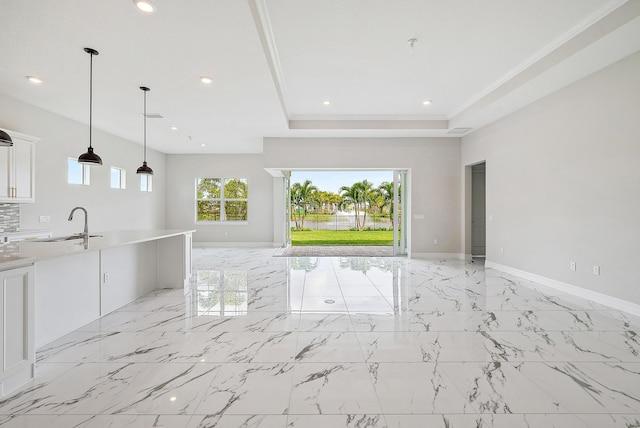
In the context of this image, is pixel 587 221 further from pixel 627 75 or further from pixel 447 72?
pixel 447 72

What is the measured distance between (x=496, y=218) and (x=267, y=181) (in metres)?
6.63

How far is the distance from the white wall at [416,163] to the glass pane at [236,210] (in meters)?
3.06

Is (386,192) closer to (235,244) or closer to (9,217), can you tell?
(235,244)

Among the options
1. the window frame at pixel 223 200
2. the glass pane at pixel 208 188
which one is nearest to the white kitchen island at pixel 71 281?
the window frame at pixel 223 200

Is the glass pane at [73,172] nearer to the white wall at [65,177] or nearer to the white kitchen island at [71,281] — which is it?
the white wall at [65,177]

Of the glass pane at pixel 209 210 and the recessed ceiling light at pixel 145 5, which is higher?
the recessed ceiling light at pixel 145 5

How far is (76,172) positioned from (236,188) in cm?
445

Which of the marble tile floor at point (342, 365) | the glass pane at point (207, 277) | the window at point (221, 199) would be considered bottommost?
the marble tile floor at point (342, 365)

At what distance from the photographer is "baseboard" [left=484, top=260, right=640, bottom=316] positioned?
3.65m

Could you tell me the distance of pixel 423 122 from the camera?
22.7 ft

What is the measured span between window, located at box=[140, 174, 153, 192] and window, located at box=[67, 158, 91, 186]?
2.13m

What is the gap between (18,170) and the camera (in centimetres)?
458

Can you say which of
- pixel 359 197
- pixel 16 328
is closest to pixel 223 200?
pixel 16 328

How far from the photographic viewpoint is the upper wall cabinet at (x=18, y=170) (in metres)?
4.37
